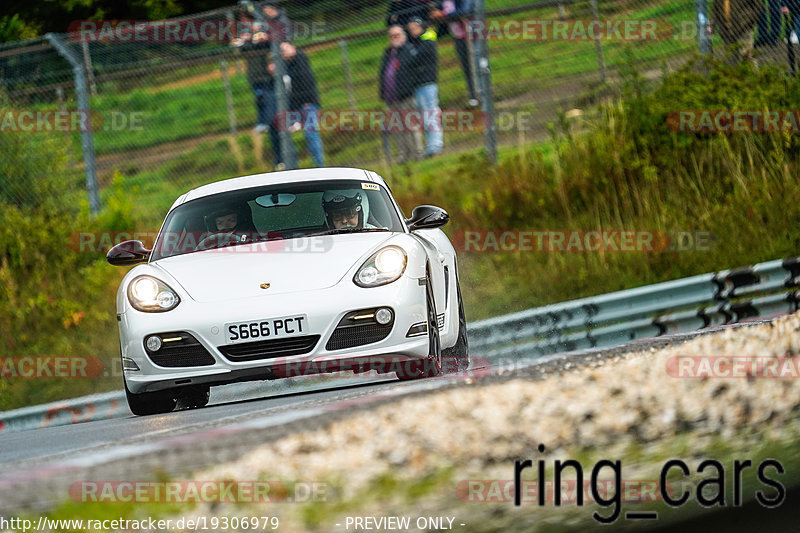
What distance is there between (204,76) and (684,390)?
14868 mm

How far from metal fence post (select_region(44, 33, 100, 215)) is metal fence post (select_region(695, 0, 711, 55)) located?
7541 millimetres

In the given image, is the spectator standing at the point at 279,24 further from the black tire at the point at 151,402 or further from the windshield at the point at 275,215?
the black tire at the point at 151,402

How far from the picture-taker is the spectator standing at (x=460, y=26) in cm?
1389

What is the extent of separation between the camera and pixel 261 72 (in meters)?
14.5

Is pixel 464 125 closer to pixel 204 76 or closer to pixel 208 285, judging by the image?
pixel 204 76

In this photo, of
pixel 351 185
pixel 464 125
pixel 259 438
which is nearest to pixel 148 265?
pixel 351 185
